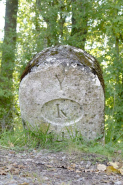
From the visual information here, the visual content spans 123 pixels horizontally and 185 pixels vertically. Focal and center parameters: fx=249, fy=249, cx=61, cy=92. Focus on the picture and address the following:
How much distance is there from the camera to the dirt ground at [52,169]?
2.68m

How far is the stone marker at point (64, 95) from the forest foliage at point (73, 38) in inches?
89.4

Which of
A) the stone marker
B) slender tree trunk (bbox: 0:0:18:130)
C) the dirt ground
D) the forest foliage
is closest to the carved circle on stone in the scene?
the stone marker

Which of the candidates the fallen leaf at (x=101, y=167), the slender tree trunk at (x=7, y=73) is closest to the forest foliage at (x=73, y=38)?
the slender tree trunk at (x=7, y=73)

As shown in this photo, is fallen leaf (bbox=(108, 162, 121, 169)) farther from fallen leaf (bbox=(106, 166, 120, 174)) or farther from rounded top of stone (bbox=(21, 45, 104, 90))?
rounded top of stone (bbox=(21, 45, 104, 90))

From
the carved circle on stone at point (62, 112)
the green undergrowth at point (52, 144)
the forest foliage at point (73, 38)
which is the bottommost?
the green undergrowth at point (52, 144)

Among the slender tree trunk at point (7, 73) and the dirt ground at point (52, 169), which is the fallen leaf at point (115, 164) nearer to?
the dirt ground at point (52, 169)

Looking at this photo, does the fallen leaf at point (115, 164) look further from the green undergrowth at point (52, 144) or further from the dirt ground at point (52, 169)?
the green undergrowth at point (52, 144)

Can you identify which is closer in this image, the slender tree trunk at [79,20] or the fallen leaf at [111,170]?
the fallen leaf at [111,170]

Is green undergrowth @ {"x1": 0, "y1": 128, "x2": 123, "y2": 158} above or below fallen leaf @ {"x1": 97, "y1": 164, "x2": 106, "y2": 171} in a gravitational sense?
above

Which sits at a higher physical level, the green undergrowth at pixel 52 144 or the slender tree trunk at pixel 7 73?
the slender tree trunk at pixel 7 73

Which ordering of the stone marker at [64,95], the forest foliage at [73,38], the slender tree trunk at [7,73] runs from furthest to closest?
the slender tree trunk at [7,73]
the forest foliage at [73,38]
the stone marker at [64,95]

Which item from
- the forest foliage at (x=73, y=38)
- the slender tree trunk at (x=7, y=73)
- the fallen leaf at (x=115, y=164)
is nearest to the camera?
the fallen leaf at (x=115, y=164)

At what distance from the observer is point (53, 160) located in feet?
11.0

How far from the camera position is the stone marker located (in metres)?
3.84
